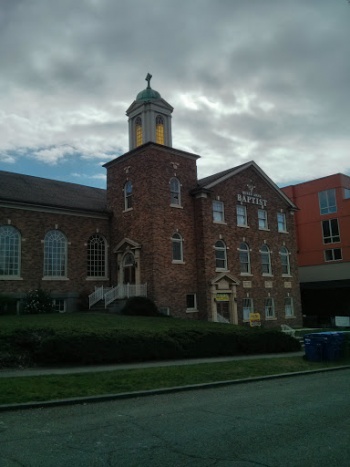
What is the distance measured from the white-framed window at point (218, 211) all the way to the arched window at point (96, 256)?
7769 mm

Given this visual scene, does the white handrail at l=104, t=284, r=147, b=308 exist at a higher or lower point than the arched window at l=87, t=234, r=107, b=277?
lower

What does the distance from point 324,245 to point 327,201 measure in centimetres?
453

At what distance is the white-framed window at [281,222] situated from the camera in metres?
36.3

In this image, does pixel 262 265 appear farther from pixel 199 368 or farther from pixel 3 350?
pixel 3 350

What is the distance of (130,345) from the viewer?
15.4m

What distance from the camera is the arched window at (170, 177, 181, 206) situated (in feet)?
98.6

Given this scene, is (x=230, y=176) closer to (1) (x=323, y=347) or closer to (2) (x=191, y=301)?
(2) (x=191, y=301)

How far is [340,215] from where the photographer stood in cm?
4566

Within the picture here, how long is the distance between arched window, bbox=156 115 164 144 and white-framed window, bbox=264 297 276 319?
538 inches

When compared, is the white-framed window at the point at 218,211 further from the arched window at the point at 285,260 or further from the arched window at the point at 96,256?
the arched window at the point at 96,256

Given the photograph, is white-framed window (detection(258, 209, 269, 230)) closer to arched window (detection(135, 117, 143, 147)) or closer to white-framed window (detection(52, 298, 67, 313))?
arched window (detection(135, 117, 143, 147))

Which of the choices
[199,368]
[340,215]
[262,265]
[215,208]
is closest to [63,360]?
[199,368]

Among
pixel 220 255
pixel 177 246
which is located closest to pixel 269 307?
pixel 220 255

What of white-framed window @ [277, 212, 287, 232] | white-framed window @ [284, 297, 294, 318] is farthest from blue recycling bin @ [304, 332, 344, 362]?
white-framed window @ [277, 212, 287, 232]
